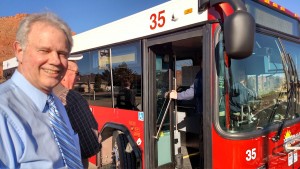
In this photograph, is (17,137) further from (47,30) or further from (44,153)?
(47,30)

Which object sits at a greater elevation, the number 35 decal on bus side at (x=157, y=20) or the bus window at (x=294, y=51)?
the number 35 decal on bus side at (x=157, y=20)

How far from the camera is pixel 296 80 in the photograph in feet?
12.0

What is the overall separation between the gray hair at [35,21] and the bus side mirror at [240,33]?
151 centimetres

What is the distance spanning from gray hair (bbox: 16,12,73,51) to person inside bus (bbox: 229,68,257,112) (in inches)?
75.9

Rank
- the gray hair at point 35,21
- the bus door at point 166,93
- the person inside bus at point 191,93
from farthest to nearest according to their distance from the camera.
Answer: the person inside bus at point 191,93, the bus door at point 166,93, the gray hair at point 35,21

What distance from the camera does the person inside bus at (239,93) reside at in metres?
2.91

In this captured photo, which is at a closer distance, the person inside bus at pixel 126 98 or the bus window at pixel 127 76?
the bus window at pixel 127 76

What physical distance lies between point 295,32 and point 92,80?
3374 millimetres

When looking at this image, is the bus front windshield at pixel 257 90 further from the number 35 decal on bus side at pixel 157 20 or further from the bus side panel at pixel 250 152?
the number 35 decal on bus side at pixel 157 20

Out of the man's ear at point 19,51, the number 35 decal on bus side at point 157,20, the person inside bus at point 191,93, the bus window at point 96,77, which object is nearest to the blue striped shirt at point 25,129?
the man's ear at point 19,51

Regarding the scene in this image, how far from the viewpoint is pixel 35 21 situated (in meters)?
1.45

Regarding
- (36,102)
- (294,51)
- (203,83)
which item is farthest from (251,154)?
(36,102)

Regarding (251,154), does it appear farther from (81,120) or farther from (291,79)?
(81,120)

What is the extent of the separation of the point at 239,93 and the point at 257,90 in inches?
13.7
